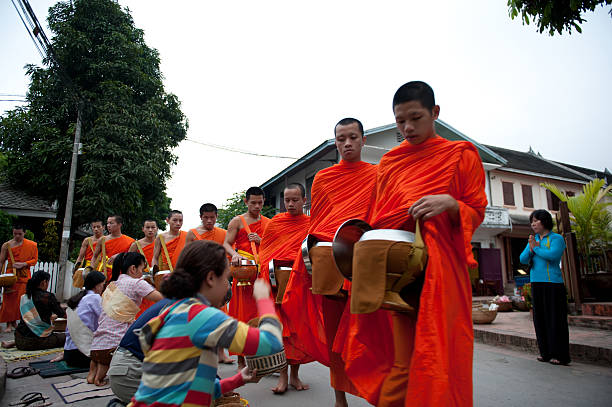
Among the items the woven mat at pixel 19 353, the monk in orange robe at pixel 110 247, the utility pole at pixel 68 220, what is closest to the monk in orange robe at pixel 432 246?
the woven mat at pixel 19 353

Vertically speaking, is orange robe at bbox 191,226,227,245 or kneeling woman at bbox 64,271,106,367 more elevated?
orange robe at bbox 191,226,227,245

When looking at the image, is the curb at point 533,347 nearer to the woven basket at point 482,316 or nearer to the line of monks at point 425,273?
the woven basket at point 482,316

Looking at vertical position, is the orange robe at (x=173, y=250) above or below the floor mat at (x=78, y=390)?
above

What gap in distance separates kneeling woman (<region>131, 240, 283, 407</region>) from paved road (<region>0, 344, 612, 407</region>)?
176cm

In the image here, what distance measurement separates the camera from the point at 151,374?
1.80 meters

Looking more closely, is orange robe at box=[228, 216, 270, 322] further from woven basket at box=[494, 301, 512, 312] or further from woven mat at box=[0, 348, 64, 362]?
woven basket at box=[494, 301, 512, 312]

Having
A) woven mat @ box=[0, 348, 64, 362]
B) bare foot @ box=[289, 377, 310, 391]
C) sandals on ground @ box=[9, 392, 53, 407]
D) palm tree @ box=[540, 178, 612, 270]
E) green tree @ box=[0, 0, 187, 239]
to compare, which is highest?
green tree @ box=[0, 0, 187, 239]

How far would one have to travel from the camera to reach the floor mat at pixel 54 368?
482 cm

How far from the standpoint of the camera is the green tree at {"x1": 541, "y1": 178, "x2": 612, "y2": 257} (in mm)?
9180

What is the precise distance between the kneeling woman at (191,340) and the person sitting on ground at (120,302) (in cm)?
200

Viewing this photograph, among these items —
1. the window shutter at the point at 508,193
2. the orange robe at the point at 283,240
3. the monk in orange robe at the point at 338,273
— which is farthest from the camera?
the window shutter at the point at 508,193

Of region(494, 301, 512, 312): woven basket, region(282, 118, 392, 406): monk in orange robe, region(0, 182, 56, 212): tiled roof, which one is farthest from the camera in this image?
region(0, 182, 56, 212): tiled roof

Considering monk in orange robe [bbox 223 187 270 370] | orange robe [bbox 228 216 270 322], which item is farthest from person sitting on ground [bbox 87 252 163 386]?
orange robe [bbox 228 216 270 322]

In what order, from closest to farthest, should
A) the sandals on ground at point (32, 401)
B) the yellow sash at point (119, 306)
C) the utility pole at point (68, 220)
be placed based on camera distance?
the sandals on ground at point (32, 401)
the yellow sash at point (119, 306)
the utility pole at point (68, 220)
